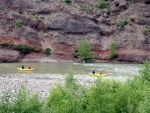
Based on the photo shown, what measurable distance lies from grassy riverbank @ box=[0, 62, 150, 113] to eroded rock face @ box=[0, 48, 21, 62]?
196ft

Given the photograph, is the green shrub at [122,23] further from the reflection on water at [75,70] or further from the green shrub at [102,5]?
the reflection on water at [75,70]

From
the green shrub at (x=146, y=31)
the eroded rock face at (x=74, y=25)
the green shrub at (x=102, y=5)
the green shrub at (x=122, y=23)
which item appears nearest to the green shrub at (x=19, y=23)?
the eroded rock face at (x=74, y=25)

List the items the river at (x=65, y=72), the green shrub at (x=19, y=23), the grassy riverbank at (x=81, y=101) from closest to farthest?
the grassy riverbank at (x=81, y=101), the river at (x=65, y=72), the green shrub at (x=19, y=23)

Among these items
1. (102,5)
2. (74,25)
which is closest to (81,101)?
(74,25)

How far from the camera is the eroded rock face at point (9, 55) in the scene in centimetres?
8482

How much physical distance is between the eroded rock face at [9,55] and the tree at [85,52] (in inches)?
576

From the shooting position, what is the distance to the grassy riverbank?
2109cm

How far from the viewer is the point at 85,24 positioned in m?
99.5

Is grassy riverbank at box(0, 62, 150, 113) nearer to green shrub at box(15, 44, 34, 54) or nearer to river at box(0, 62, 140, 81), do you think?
river at box(0, 62, 140, 81)

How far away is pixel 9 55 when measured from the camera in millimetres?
86062

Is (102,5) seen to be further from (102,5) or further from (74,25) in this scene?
(74,25)

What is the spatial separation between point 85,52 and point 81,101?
211ft

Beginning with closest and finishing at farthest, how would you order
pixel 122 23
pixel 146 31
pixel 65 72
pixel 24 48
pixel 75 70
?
1. pixel 65 72
2. pixel 75 70
3. pixel 24 48
4. pixel 146 31
5. pixel 122 23

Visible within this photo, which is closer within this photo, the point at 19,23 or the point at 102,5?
the point at 19,23
